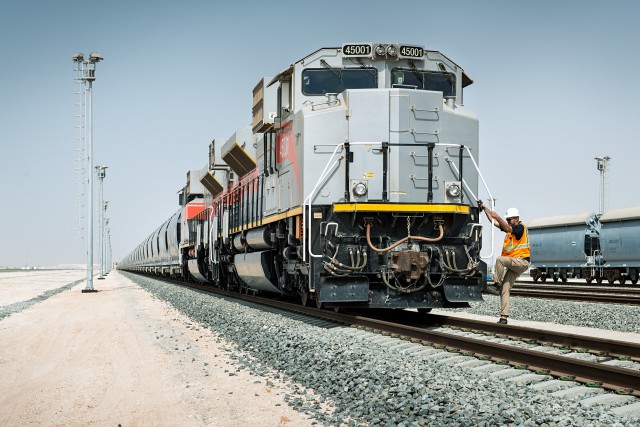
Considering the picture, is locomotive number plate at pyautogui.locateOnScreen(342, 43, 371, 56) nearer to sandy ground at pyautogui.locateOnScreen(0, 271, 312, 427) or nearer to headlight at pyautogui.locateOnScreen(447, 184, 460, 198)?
headlight at pyautogui.locateOnScreen(447, 184, 460, 198)

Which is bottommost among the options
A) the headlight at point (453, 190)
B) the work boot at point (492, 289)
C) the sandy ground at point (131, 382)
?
the sandy ground at point (131, 382)

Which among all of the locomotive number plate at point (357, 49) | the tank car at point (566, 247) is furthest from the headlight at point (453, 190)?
the tank car at point (566, 247)

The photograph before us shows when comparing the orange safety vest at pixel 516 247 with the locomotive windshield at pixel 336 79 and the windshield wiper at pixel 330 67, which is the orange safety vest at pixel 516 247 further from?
the windshield wiper at pixel 330 67

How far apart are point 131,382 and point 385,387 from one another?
9.43 feet

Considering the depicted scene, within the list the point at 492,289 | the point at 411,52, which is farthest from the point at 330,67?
the point at 492,289

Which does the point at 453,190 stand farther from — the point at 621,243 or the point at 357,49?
the point at 621,243

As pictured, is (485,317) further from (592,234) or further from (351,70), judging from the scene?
(592,234)

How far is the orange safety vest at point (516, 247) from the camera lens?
10742mm

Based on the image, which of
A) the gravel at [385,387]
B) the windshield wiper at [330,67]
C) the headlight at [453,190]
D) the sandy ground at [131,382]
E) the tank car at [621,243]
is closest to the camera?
the gravel at [385,387]

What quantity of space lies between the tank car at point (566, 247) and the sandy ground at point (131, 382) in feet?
80.1

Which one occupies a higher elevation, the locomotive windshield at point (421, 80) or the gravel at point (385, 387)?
the locomotive windshield at point (421, 80)

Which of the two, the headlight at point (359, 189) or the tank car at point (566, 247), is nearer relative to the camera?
the headlight at point (359, 189)

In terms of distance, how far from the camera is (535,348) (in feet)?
26.5

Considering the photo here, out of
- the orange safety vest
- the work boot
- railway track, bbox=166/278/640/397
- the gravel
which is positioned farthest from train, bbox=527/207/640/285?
the gravel
